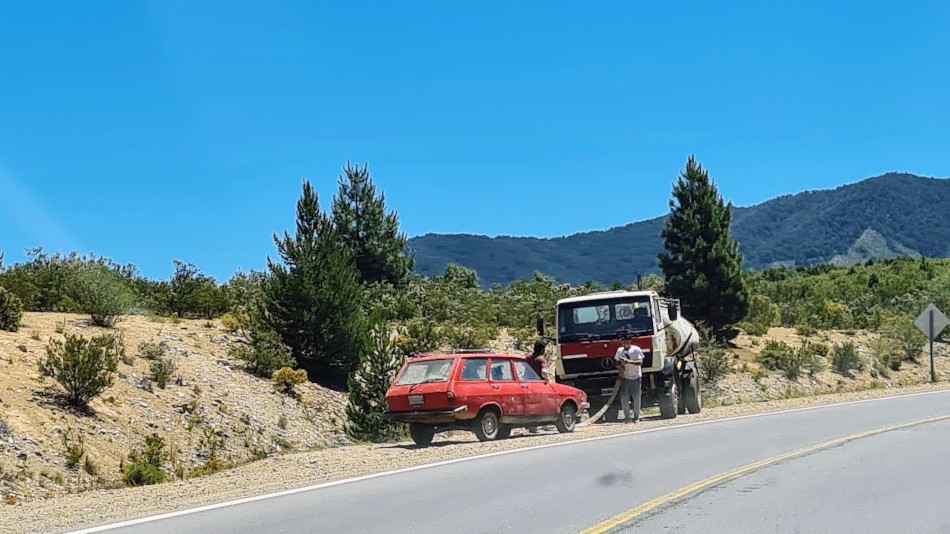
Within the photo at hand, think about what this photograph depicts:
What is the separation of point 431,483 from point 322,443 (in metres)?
13.7

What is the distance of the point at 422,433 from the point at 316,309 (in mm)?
12835

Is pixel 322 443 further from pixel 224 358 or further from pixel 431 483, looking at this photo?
pixel 431 483

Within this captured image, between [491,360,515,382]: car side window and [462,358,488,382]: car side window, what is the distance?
21 centimetres

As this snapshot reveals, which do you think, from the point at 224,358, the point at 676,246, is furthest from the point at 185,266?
the point at 676,246

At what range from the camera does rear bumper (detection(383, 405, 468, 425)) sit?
1730cm

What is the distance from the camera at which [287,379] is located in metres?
28.2

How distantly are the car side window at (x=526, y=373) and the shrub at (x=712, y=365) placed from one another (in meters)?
20.8

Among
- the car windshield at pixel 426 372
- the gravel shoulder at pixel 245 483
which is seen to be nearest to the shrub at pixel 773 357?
the gravel shoulder at pixel 245 483

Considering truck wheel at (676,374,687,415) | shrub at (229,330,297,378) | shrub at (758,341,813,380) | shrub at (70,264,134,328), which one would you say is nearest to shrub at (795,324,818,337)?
shrub at (758,341,813,380)

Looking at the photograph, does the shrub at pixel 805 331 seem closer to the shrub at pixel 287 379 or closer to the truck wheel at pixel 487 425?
the shrub at pixel 287 379

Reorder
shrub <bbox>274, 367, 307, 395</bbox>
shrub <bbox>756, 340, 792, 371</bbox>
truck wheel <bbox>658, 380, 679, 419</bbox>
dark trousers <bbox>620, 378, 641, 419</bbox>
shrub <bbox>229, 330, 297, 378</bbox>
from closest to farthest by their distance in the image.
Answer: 1. dark trousers <bbox>620, 378, 641, 419</bbox>
2. truck wheel <bbox>658, 380, 679, 419</bbox>
3. shrub <bbox>274, 367, 307, 395</bbox>
4. shrub <bbox>229, 330, 297, 378</bbox>
5. shrub <bbox>756, 340, 792, 371</bbox>

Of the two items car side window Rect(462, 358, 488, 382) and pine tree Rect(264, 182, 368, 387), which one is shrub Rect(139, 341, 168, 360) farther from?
car side window Rect(462, 358, 488, 382)

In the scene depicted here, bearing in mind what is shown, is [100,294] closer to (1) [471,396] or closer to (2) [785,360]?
(1) [471,396]

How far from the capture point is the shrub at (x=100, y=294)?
28422mm
